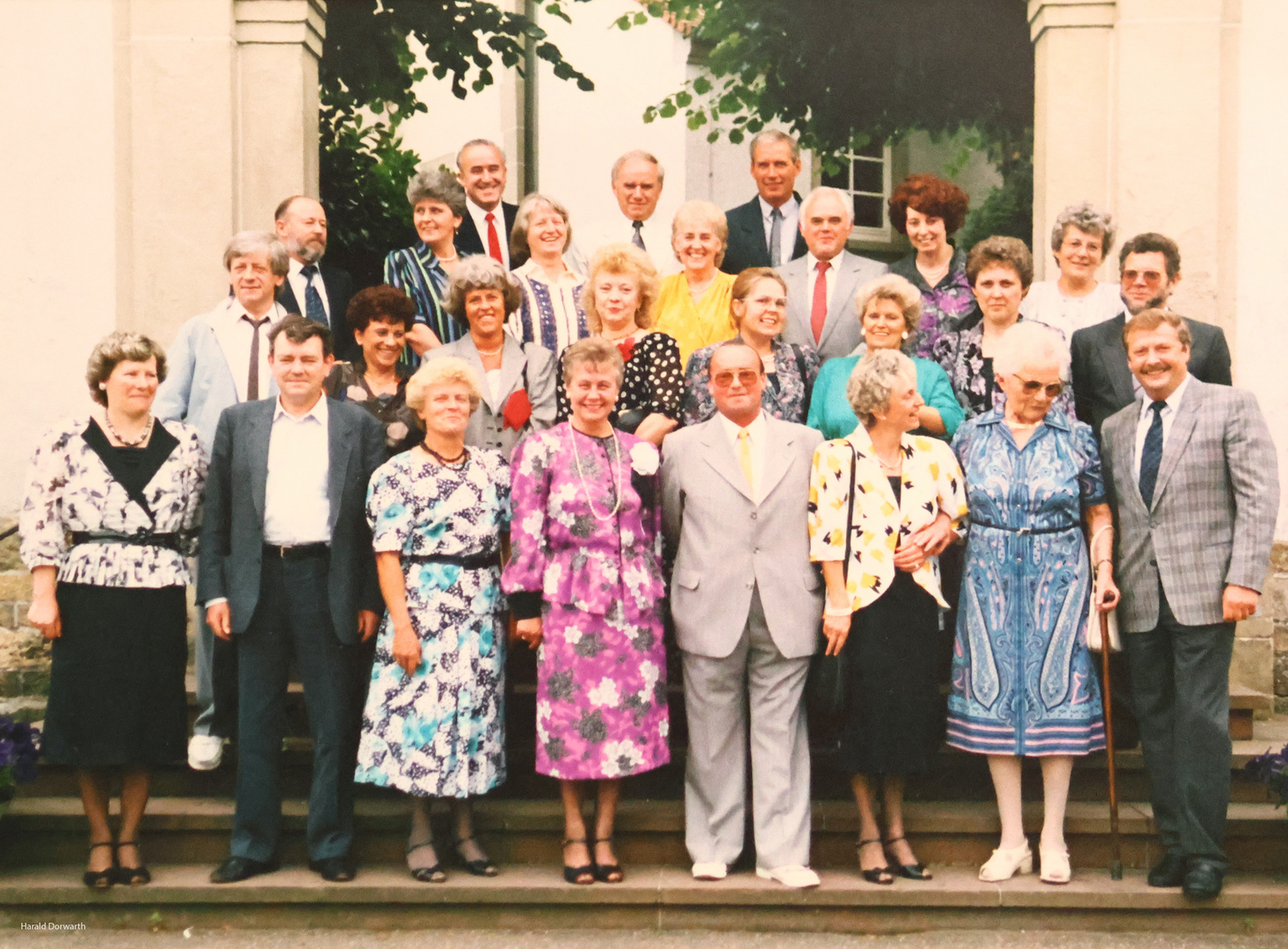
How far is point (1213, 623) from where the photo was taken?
4.46 m

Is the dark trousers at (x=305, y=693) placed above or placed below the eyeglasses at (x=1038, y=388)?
below

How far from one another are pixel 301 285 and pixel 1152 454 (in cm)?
353

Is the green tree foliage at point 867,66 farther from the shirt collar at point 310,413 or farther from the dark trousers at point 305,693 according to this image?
the dark trousers at point 305,693

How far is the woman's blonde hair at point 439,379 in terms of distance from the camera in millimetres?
4527

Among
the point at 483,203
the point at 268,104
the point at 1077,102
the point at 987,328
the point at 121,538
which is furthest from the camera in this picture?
the point at 268,104

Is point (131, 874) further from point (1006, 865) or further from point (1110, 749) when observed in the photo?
point (1110, 749)

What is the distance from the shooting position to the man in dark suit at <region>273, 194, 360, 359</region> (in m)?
5.71

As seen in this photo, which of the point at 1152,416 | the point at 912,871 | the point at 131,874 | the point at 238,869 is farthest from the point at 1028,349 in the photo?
the point at 131,874

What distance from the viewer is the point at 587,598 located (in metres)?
4.50

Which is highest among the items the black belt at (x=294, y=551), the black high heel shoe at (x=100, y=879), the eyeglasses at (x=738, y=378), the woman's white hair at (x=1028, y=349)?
the woman's white hair at (x=1028, y=349)

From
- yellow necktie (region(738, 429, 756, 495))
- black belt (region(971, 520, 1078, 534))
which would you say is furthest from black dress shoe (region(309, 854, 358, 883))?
black belt (region(971, 520, 1078, 534))

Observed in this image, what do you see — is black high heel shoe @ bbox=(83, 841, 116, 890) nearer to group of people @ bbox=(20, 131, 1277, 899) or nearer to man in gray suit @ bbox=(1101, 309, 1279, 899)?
group of people @ bbox=(20, 131, 1277, 899)

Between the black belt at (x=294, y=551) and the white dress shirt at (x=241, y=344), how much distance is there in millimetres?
869

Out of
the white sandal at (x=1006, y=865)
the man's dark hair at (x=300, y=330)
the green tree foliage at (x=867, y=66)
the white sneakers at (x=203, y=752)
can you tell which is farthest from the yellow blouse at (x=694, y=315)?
the green tree foliage at (x=867, y=66)
